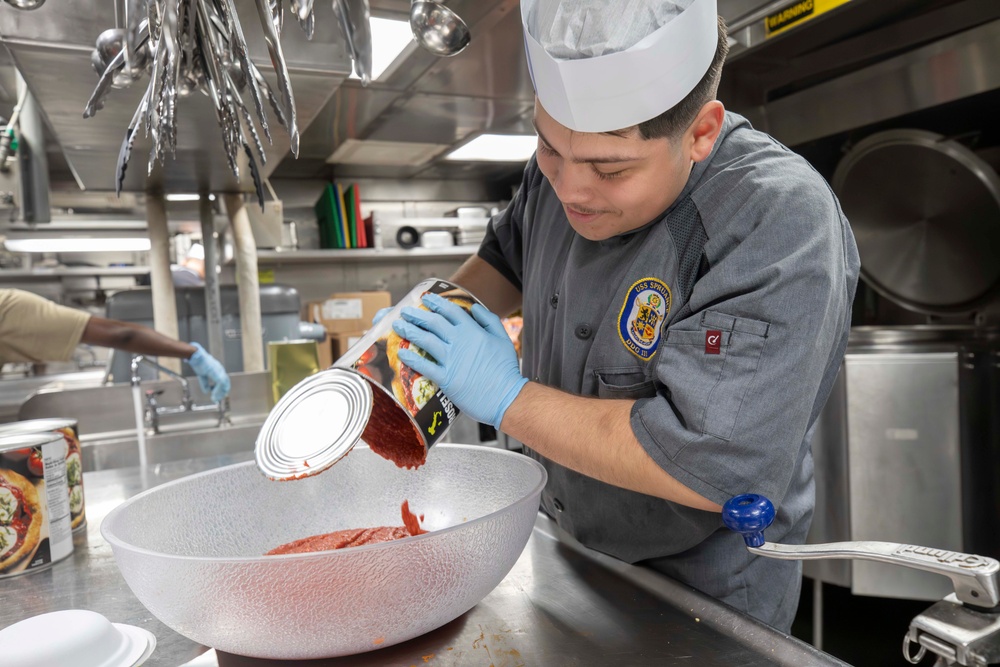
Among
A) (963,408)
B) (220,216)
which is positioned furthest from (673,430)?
(220,216)

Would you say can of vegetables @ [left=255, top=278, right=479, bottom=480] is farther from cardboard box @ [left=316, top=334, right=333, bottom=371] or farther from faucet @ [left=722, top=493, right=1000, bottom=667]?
cardboard box @ [left=316, top=334, right=333, bottom=371]

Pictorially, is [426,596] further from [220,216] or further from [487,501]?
[220,216]

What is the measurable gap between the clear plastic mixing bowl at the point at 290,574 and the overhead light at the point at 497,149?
3.18 m

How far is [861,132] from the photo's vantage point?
2471 millimetres

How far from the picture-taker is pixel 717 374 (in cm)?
79

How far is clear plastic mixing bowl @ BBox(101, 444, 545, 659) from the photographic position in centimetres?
60

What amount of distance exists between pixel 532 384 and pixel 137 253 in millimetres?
6033

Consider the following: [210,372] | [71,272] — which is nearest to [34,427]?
[210,372]

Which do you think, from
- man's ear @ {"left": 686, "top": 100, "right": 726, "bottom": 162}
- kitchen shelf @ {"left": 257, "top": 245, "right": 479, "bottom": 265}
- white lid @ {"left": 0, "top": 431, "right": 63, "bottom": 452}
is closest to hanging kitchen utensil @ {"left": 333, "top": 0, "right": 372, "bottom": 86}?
man's ear @ {"left": 686, "top": 100, "right": 726, "bottom": 162}

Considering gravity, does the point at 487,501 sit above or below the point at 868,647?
above

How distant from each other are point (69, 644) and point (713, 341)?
71cm

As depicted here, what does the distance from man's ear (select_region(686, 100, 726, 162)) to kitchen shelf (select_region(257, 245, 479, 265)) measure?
3.70 metres

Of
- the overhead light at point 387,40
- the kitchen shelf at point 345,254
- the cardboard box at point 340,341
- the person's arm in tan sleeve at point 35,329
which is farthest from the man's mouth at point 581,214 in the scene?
the kitchen shelf at point 345,254

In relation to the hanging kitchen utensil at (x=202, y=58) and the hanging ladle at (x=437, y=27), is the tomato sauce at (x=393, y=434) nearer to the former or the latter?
the hanging kitchen utensil at (x=202, y=58)
